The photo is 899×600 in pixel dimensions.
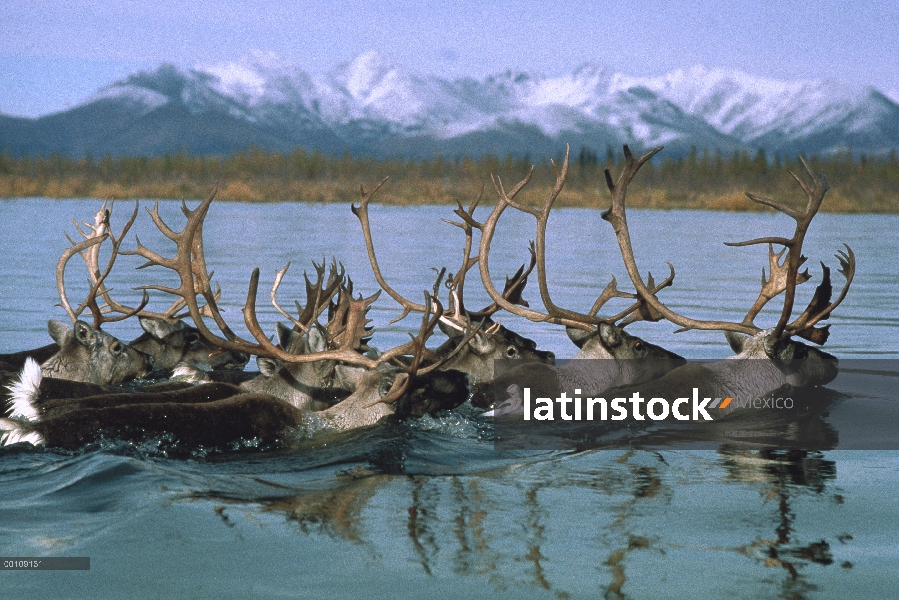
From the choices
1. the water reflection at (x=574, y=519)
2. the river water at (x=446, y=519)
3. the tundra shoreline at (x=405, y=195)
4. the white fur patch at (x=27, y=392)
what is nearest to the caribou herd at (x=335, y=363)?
the white fur patch at (x=27, y=392)

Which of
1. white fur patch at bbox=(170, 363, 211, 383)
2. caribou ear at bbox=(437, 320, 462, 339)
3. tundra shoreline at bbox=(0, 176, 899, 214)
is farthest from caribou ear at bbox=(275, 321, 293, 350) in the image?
tundra shoreline at bbox=(0, 176, 899, 214)

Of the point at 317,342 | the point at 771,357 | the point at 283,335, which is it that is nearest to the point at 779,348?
the point at 771,357

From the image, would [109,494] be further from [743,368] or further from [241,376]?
[743,368]

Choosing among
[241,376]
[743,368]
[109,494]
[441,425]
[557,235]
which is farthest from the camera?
[557,235]

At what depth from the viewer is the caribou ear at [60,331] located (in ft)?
25.0

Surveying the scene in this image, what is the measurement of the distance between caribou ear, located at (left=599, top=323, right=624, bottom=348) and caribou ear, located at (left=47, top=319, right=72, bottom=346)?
3482 mm

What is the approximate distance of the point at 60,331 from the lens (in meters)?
7.64

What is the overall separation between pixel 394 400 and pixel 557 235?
24291 millimetres

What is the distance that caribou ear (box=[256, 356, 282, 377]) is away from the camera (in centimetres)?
700

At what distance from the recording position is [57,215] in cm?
3488

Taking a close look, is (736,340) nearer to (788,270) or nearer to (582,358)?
(788,270)

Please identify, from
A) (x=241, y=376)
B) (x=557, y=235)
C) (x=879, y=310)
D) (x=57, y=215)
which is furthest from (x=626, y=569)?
(x=57, y=215)

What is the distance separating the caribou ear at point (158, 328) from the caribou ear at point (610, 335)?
10.7ft

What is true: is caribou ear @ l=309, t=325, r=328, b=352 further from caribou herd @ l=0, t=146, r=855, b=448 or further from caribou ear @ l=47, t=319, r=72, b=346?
caribou ear @ l=47, t=319, r=72, b=346
